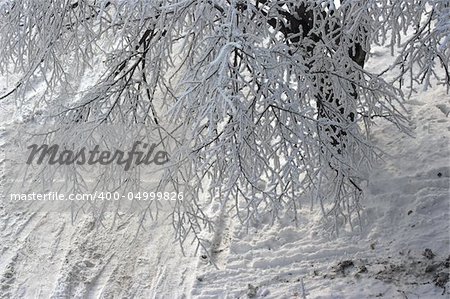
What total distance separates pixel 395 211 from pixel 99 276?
2622mm

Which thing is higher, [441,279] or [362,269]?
[362,269]

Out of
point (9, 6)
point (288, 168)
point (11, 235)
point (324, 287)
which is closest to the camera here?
point (288, 168)

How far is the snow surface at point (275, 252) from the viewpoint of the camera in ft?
16.2

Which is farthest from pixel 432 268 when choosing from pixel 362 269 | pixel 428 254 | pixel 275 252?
pixel 275 252

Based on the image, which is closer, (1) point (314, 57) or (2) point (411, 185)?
(1) point (314, 57)

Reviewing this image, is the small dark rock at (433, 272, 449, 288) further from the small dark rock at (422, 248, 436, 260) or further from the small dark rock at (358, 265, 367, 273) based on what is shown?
the small dark rock at (358, 265, 367, 273)

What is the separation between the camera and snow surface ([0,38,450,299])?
4.93 m

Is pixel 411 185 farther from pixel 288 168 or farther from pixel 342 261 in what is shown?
pixel 288 168

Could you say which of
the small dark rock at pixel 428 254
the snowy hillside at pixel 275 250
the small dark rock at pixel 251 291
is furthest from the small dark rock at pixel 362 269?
the small dark rock at pixel 251 291

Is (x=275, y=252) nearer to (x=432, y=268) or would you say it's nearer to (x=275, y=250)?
(x=275, y=250)

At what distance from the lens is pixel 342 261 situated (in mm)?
5133

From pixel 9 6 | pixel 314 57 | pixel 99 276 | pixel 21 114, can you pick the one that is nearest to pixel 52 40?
pixel 9 6

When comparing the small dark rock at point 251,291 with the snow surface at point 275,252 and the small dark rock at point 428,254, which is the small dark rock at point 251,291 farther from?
the small dark rock at point 428,254

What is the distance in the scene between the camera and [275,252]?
543 cm
